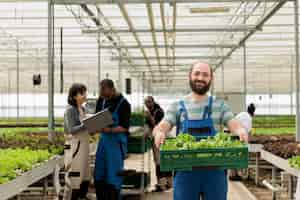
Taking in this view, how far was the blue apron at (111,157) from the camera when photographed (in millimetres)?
5562

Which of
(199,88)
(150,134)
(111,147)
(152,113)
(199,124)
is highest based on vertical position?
(199,88)

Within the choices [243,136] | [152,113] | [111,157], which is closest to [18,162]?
[111,157]

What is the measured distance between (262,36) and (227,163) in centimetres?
1269

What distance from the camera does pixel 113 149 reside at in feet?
18.5

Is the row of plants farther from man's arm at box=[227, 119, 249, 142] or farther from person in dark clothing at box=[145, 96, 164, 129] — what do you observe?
person in dark clothing at box=[145, 96, 164, 129]

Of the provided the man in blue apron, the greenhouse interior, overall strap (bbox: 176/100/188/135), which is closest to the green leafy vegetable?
the greenhouse interior

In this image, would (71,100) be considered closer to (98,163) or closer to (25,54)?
(98,163)

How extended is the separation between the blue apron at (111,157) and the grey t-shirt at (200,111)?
2.49 metres

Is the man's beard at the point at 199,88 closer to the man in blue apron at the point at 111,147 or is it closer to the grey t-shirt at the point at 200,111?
the grey t-shirt at the point at 200,111

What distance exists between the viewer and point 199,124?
3160 mm

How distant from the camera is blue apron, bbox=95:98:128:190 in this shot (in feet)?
18.2

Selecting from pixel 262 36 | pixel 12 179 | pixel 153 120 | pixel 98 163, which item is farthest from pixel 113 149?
pixel 262 36

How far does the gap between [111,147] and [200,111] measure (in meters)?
2.65

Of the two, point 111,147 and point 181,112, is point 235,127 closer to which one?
point 181,112
